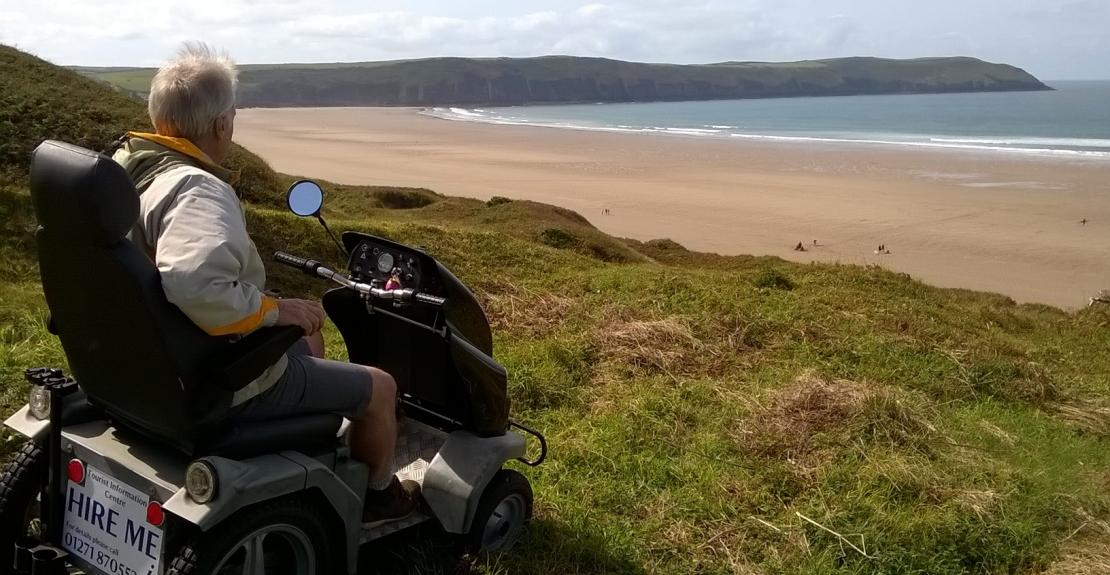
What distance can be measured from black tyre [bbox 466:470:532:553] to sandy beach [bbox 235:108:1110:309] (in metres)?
12.7

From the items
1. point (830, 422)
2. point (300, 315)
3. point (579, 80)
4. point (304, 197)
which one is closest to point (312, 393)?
point (300, 315)

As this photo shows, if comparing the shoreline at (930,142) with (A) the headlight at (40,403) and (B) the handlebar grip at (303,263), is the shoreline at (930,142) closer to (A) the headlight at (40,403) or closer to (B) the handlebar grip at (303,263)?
(B) the handlebar grip at (303,263)

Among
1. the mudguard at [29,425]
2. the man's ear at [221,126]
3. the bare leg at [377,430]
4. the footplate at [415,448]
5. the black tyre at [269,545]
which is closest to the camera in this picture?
the black tyre at [269,545]

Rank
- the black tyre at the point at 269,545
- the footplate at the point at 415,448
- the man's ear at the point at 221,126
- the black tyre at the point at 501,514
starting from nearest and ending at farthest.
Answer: the black tyre at the point at 269,545, the man's ear at the point at 221,126, the black tyre at the point at 501,514, the footplate at the point at 415,448

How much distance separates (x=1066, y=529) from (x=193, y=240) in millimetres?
3910

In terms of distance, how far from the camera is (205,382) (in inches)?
104

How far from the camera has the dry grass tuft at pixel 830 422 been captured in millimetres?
4906

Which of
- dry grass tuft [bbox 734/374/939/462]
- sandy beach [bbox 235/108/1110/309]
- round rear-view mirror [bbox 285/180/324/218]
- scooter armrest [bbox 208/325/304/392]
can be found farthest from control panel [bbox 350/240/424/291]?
sandy beach [bbox 235/108/1110/309]

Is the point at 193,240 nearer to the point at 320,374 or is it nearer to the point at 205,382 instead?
the point at 205,382

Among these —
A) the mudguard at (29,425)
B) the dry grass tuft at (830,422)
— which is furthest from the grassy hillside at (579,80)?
the mudguard at (29,425)

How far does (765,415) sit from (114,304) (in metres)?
3.62

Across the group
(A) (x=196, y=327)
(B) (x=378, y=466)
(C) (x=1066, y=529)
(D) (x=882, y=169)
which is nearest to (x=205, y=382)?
(A) (x=196, y=327)

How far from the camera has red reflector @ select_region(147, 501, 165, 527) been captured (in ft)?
8.92

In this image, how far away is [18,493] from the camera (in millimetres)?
3027
